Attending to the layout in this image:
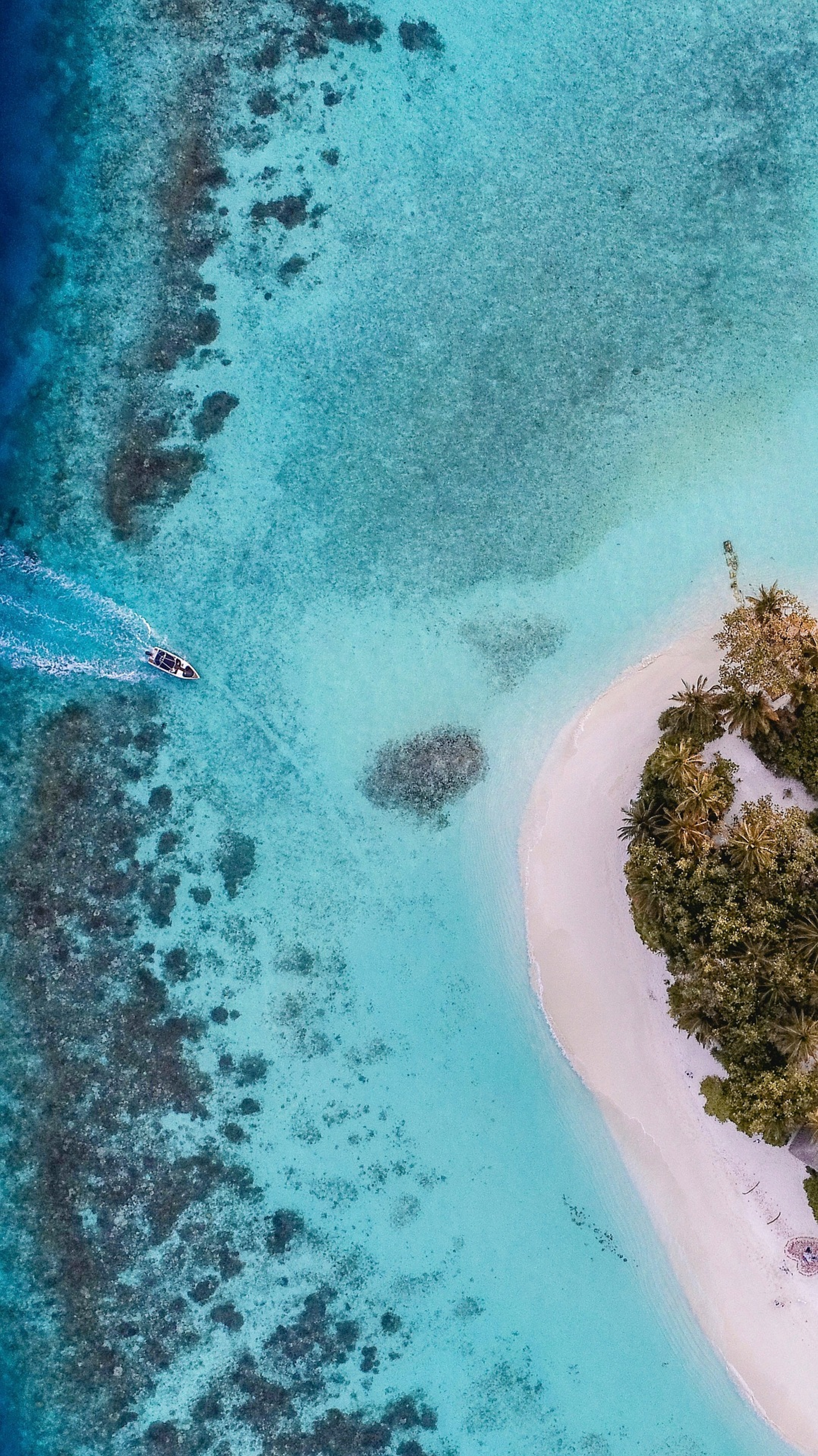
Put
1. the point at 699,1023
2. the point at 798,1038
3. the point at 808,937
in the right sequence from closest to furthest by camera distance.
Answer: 1. the point at 798,1038
2. the point at 808,937
3. the point at 699,1023

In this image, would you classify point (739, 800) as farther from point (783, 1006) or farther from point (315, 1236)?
point (315, 1236)

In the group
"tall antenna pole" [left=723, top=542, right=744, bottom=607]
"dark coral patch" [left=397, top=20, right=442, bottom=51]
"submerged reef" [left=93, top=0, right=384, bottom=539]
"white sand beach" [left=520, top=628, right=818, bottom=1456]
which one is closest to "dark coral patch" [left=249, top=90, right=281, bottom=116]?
"submerged reef" [left=93, top=0, right=384, bottom=539]

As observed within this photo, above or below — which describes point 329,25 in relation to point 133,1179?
above

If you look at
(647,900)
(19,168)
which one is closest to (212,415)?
(19,168)

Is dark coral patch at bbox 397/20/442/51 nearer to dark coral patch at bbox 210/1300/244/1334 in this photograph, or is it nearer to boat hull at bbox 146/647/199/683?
boat hull at bbox 146/647/199/683

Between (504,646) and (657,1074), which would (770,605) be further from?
(657,1074)

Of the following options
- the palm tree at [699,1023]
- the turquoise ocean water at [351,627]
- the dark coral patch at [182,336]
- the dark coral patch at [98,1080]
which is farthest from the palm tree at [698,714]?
the dark coral patch at [182,336]

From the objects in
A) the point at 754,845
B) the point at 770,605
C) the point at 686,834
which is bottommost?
the point at 754,845


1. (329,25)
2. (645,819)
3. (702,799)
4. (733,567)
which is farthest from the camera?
(329,25)
